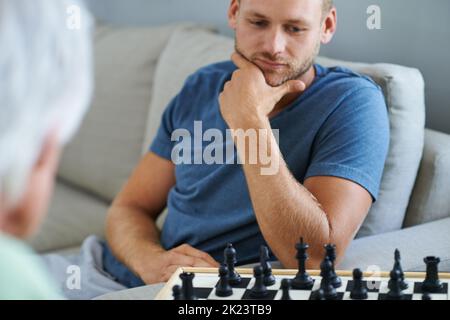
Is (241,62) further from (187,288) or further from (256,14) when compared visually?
(187,288)

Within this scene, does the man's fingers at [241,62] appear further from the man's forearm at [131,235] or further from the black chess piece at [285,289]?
the black chess piece at [285,289]

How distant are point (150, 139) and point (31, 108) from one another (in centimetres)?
159

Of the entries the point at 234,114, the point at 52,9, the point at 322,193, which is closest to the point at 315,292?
the point at 322,193

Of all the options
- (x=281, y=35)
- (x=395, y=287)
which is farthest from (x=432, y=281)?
(x=281, y=35)

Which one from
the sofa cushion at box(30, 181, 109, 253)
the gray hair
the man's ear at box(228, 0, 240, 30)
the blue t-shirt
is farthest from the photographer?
the sofa cushion at box(30, 181, 109, 253)

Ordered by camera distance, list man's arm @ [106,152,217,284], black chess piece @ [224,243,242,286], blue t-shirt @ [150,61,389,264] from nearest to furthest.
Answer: black chess piece @ [224,243,242,286] < blue t-shirt @ [150,61,389,264] < man's arm @ [106,152,217,284]

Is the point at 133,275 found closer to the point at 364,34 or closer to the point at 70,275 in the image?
the point at 70,275

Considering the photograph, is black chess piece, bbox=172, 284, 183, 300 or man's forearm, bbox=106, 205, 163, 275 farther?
man's forearm, bbox=106, 205, 163, 275

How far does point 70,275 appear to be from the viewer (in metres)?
1.98

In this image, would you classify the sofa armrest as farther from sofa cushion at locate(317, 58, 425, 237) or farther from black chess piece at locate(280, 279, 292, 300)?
black chess piece at locate(280, 279, 292, 300)

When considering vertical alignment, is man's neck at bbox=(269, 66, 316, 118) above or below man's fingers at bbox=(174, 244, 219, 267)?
above

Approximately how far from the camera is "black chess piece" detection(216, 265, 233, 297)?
4.19 feet

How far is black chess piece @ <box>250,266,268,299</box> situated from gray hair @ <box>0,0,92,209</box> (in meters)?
0.59

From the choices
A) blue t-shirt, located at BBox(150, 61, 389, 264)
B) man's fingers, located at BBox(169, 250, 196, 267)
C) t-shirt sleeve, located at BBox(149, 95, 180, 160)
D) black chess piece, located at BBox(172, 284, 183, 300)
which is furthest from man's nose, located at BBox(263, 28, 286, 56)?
black chess piece, located at BBox(172, 284, 183, 300)
